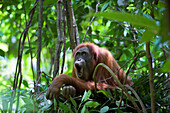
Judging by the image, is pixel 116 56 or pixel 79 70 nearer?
pixel 79 70

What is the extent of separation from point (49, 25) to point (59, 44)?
48.7 inches

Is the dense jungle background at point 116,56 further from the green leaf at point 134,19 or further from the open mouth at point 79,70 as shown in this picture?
the open mouth at point 79,70

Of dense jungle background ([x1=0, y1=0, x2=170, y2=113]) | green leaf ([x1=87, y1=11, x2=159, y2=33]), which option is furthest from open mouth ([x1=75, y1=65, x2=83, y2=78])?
green leaf ([x1=87, y1=11, x2=159, y2=33])

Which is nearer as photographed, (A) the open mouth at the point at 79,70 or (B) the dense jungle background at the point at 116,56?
(B) the dense jungle background at the point at 116,56

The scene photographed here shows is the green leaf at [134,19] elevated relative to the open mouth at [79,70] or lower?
elevated

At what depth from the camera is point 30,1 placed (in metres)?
3.21

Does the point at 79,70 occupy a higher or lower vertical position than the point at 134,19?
lower

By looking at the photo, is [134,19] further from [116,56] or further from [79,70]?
[116,56]

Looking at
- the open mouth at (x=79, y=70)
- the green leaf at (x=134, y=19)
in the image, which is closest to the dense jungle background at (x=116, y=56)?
the green leaf at (x=134, y=19)

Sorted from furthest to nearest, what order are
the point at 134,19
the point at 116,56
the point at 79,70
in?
1. the point at 116,56
2. the point at 79,70
3. the point at 134,19

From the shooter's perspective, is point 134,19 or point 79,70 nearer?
point 134,19

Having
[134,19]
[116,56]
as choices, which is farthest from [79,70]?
[134,19]

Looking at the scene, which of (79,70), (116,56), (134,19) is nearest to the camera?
(134,19)

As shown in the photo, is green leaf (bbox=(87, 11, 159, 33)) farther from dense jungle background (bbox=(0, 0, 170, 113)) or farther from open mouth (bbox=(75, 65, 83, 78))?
open mouth (bbox=(75, 65, 83, 78))
